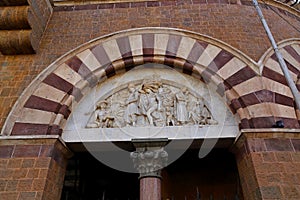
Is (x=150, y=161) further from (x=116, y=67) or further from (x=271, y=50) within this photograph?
(x=271, y=50)

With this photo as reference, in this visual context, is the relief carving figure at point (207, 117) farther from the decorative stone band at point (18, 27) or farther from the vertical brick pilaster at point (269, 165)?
the decorative stone band at point (18, 27)

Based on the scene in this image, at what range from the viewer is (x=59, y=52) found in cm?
444

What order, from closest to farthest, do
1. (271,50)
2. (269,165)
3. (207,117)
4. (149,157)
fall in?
(269,165) → (149,157) → (207,117) → (271,50)

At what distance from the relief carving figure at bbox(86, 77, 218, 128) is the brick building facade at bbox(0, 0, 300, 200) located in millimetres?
333

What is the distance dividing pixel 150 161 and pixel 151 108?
762 mm

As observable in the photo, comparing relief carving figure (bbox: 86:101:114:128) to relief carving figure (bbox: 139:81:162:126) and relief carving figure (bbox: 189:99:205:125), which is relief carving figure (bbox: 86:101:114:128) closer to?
relief carving figure (bbox: 139:81:162:126)

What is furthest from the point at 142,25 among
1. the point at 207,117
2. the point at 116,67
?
Answer: the point at 207,117

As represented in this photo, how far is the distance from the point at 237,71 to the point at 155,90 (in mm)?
1247

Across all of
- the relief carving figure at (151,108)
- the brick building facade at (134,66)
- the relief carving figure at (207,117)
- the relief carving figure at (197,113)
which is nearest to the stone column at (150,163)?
the relief carving figure at (151,108)

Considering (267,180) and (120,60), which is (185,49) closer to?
(120,60)

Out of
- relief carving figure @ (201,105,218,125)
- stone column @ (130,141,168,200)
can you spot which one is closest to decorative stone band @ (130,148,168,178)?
stone column @ (130,141,168,200)

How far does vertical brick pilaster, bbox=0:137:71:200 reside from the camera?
10.7 feet

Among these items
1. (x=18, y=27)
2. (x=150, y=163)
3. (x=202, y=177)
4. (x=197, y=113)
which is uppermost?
(x=18, y=27)

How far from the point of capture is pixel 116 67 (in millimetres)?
4277
